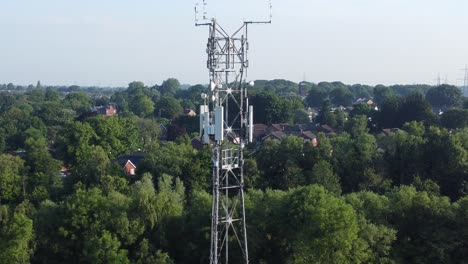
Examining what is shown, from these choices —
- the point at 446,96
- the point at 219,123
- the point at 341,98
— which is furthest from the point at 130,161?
the point at 341,98

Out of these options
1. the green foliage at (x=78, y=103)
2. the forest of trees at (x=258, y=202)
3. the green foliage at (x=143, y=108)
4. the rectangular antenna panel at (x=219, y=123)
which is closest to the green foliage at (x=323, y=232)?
the forest of trees at (x=258, y=202)

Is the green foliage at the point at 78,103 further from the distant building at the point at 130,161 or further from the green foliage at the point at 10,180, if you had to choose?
the green foliage at the point at 10,180

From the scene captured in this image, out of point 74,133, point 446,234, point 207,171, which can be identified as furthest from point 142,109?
point 446,234

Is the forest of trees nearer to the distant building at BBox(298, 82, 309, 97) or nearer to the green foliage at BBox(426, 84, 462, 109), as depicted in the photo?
the green foliage at BBox(426, 84, 462, 109)

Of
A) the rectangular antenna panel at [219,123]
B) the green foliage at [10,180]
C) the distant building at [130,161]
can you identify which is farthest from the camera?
the distant building at [130,161]

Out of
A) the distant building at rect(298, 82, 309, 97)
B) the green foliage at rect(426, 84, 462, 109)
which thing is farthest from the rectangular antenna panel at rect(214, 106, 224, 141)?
the distant building at rect(298, 82, 309, 97)

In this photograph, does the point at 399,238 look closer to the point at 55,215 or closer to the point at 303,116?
the point at 55,215

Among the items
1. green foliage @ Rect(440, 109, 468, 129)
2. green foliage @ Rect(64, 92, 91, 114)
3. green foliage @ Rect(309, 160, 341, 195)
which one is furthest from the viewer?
green foliage @ Rect(64, 92, 91, 114)

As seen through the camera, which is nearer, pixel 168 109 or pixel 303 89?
pixel 168 109

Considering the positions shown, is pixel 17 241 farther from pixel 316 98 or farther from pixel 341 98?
pixel 341 98

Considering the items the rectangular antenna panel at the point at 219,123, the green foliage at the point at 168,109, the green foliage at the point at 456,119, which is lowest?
the green foliage at the point at 168,109
